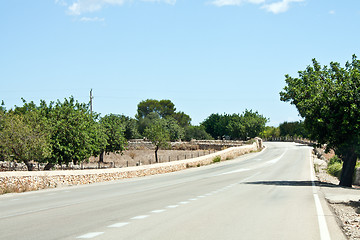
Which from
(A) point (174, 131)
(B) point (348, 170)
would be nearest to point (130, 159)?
(B) point (348, 170)

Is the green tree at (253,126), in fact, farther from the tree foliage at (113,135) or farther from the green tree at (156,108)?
the tree foliage at (113,135)

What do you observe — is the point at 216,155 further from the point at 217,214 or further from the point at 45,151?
the point at 217,214

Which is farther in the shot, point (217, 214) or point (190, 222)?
point (217, 214)

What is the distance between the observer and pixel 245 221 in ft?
35.2

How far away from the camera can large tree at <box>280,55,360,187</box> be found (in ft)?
82.0

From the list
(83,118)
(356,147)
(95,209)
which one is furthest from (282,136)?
(95,209)

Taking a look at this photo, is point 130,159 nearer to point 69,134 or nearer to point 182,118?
point 69,134

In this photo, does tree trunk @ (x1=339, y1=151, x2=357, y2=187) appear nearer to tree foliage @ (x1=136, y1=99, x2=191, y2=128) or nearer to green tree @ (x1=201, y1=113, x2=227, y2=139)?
green tree @ (x1=201, y1=113, x2=227, y2=139)

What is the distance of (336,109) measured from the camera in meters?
26.0

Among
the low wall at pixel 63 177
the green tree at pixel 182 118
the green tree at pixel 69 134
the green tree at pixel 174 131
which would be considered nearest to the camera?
the low wall at pixel 63 177

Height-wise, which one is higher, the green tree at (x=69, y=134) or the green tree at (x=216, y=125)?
the green tree at (x=216, y=125)

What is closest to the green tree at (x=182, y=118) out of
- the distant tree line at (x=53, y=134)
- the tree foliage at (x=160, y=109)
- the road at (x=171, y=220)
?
the tree foliage at (x=160, y=109)

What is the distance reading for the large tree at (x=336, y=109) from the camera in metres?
25.0

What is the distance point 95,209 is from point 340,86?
1793 centimetres
